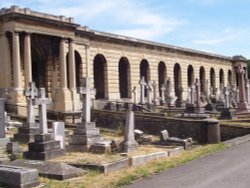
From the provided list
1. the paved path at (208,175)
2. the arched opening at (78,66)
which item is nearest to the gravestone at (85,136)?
the paved path at (208,175)

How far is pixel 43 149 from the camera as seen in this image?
1266cm

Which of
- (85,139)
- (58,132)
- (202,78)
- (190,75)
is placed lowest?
(85,139)

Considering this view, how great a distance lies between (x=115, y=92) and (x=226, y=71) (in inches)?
1140

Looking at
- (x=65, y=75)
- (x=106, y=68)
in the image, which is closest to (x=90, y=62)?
(x=106, y=68)

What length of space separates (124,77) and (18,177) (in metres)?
33.9

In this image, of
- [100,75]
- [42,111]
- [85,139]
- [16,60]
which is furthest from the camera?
[100,75]

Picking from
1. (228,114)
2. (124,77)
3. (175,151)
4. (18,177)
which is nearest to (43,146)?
(175,151)

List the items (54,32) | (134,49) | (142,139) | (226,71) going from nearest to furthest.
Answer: (142,139), (54,32), (134,49), (226,71)

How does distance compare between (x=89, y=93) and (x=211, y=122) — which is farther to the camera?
(x=211, y=122)

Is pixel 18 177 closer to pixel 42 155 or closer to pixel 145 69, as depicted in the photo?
pixel 42 155

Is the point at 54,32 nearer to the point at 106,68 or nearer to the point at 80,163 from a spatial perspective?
the point at 106,68

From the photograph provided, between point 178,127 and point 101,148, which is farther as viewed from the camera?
point 178,127

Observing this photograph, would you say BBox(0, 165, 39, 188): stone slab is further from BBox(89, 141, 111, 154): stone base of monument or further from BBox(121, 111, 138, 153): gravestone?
BBox(121, 111, 138, 153): gravestone

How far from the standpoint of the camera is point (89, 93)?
15.8 metres
